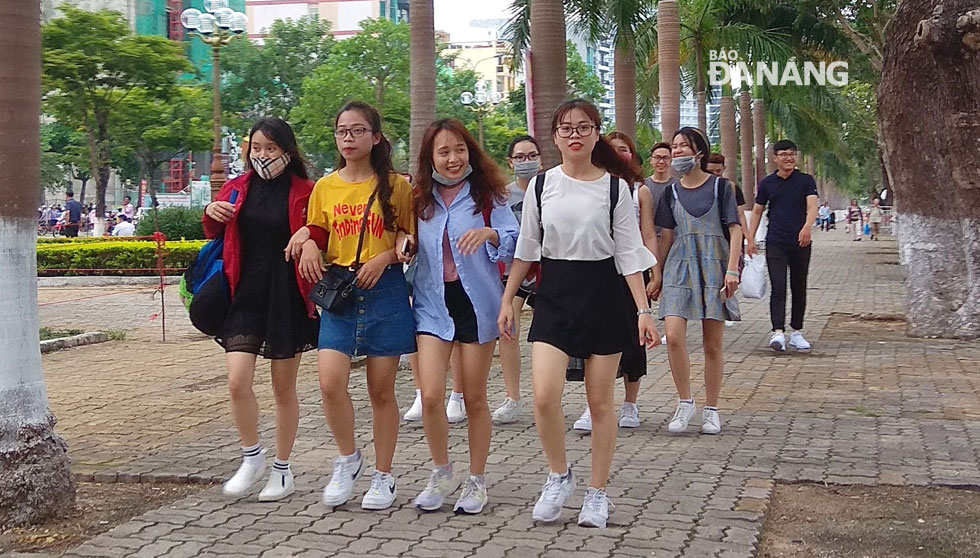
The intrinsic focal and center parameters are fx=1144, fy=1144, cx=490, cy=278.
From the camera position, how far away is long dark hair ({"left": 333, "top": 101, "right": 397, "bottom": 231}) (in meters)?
5.24

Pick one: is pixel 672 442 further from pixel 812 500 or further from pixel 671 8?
pixel 671 8

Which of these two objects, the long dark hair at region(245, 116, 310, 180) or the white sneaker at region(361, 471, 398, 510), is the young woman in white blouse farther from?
the long dark hair at region(245, 116, 310, 180)

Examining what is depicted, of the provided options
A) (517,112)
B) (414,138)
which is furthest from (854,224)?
(414,138)

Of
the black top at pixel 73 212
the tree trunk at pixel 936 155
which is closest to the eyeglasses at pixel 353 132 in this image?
the tree trunk at pixel 936 155

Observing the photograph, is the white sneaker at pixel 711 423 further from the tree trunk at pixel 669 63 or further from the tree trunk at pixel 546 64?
the tree trunk at pixel 669 63

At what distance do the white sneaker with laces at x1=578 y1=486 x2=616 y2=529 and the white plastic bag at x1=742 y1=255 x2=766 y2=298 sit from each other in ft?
15.0

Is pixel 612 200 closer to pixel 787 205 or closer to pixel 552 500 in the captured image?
pixel 552 500

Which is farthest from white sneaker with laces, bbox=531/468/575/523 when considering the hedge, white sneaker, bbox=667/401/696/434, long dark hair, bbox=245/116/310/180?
the hedge

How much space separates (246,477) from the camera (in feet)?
18.4

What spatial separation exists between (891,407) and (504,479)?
135 inches

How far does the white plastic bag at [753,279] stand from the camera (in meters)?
9.35

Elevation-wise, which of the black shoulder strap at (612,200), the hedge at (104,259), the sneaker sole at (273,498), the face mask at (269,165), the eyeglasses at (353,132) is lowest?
the sneaker sole at (273,498)

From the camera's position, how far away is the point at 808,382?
9.24 metres

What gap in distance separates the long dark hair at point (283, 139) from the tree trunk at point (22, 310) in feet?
3.29
